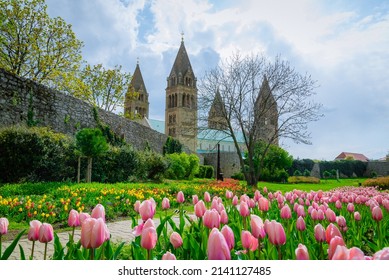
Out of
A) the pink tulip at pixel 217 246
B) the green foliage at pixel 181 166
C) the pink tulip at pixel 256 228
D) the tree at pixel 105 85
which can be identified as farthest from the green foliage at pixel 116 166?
the pink tulip at pixel 217 246

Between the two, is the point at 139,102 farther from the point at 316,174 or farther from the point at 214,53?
the point at 214,53

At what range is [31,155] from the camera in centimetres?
836

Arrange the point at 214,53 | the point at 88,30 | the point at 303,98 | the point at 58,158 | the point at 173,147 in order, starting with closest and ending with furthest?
the point at 88,30, the point at 214,53, the point at 58,158, the point at 303,98, the point at 173,147

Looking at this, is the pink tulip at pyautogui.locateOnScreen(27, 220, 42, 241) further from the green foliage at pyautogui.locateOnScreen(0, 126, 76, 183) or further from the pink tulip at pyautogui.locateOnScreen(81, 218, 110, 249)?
the green foliage at pyautogui.locateOnScreen(0, 126, 76, 183)

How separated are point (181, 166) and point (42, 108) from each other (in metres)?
8.49

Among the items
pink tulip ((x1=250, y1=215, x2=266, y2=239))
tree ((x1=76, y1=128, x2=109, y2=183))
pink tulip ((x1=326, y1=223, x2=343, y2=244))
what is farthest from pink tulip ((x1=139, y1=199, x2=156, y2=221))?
tree ((x1=76, y1=128, x2=109, y2=183))

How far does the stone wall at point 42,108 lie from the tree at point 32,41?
8.71ft

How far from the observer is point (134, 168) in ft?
41.1

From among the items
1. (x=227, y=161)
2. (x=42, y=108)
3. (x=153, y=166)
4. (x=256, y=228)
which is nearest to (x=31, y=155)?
(x=42, y=108)

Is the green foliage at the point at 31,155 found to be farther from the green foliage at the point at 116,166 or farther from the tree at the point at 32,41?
the tree at the point at 32,41

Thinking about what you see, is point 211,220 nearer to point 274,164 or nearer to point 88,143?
point 88,143

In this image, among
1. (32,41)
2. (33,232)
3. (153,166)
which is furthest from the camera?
(153,166)
